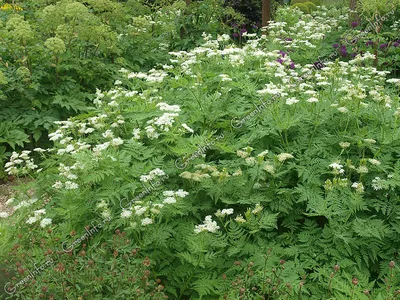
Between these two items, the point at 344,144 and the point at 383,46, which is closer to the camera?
the point at 344,144

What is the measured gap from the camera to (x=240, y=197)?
3738 millimetres

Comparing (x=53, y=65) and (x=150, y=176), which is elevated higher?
(x=150, y=176)

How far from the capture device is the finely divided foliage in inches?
128

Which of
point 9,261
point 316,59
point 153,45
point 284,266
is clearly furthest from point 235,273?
point 153,45

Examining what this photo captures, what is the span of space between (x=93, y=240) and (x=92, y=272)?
0.77 metres

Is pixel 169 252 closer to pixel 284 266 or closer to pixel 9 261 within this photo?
pixel 284 266

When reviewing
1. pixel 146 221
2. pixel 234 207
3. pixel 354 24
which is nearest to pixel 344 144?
pixel 234 207

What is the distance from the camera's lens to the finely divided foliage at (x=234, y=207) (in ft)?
10.6

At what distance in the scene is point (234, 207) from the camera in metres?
3.89

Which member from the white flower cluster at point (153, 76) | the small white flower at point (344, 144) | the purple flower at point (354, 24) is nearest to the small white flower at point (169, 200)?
the small white flower at point (344, 144)

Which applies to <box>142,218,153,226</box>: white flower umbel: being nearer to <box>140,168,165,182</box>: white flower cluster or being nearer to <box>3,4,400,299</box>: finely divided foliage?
<box>3,4,400,299</box>: finely divided foliage

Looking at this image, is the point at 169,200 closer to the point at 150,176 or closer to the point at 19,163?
the point at 150,176

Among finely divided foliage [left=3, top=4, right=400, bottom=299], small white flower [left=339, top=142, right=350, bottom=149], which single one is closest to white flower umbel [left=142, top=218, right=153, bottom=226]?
finely divided foliage [left=3, top=4, right=400, bottom=299]

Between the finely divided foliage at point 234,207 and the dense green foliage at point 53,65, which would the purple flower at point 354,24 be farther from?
the finely divided foliage at point 234,207
